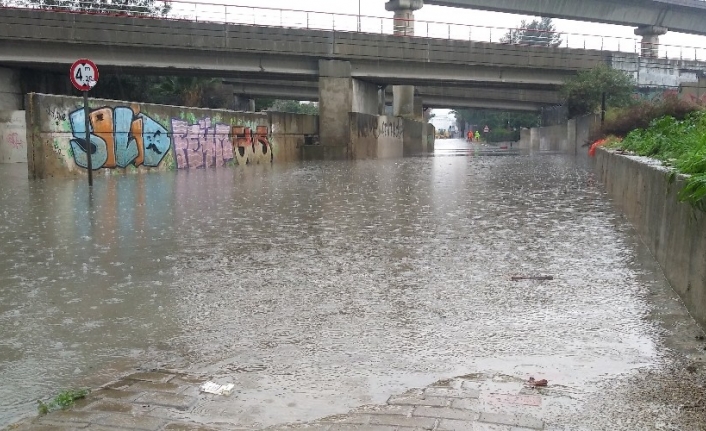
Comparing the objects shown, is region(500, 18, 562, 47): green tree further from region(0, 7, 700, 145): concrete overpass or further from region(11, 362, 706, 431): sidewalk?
region(11, 362, 706, 431): sidewalk

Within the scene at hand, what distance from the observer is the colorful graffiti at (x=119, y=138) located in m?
19.3

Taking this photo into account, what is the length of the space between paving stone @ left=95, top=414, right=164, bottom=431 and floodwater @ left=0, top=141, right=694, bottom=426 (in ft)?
0.85

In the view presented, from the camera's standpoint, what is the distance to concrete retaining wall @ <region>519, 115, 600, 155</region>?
42844 millimetres

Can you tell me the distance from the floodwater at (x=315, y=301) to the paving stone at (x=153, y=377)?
0.16 meters

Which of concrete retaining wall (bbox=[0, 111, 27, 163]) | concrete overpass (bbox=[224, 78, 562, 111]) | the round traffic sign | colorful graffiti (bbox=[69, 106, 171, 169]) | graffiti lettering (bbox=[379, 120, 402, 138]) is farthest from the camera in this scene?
concrete overpass (bbox=[224, 78, 562, 111])

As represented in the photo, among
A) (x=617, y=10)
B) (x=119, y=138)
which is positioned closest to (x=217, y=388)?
(x=119, y=138)

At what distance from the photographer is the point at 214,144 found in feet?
85.9

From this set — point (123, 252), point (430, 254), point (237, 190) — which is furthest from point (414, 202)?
point (123, 252)

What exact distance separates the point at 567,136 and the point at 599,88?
10.3 metres

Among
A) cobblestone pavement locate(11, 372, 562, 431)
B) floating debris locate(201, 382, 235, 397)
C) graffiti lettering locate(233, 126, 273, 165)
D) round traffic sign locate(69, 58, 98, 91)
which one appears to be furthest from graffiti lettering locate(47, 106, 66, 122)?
floating debris locate(201, 382, 235, 397)

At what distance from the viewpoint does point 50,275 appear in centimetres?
690

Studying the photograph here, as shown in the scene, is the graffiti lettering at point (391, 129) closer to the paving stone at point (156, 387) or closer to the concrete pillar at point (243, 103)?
the concrete pillar at point (243, 103)

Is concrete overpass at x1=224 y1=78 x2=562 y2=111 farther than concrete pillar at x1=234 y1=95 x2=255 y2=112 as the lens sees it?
No

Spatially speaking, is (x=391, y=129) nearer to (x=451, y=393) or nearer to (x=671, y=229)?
(x=671, y=229)
